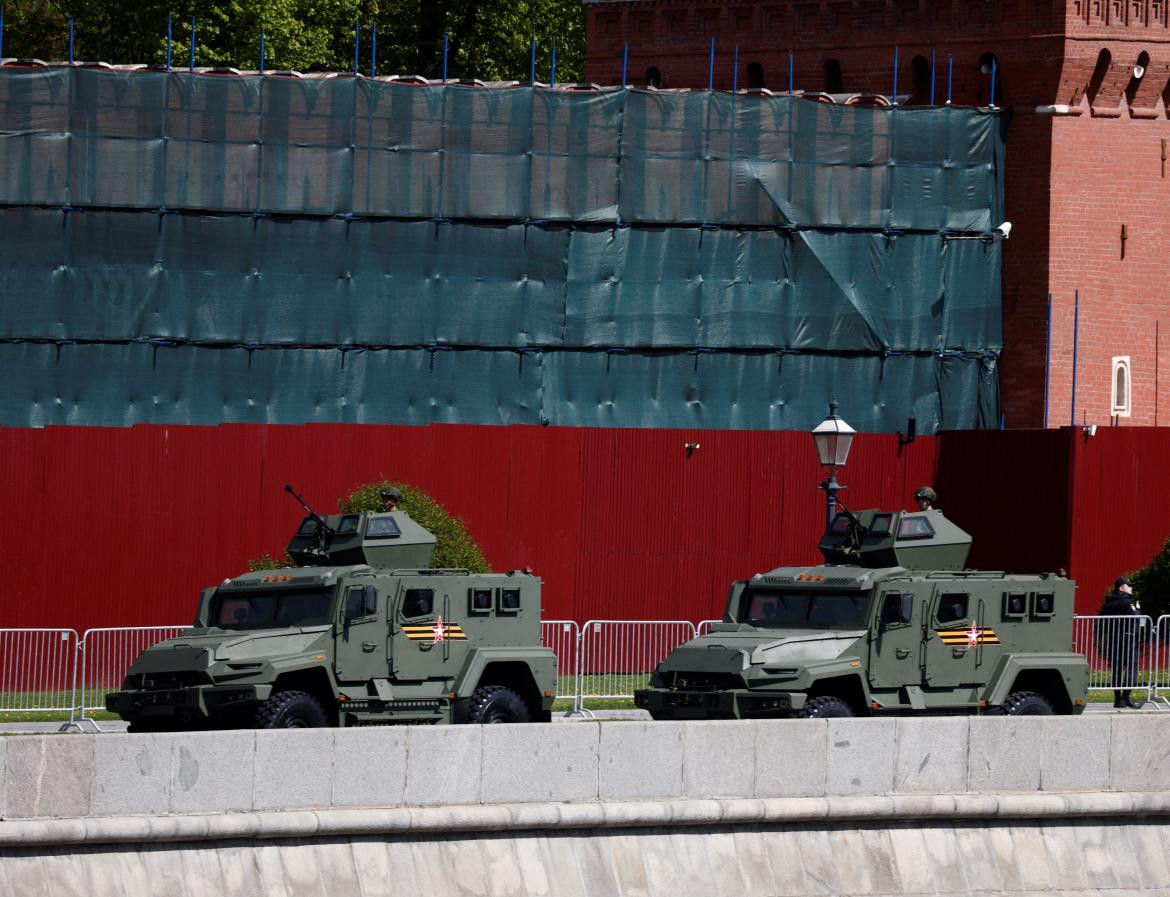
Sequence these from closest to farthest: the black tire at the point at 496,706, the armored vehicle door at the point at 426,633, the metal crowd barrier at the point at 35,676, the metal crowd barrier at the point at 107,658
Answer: the armored vehicle door at the point at 426,633 → the black tire at the point at 496,706 → the metal crowd barrier at the point at 35,676 → the metal crowd barrier at the point at 107,658

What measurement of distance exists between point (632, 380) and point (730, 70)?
330 inches

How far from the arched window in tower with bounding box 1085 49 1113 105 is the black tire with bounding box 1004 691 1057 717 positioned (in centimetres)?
1725

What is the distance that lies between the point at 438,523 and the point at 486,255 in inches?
271

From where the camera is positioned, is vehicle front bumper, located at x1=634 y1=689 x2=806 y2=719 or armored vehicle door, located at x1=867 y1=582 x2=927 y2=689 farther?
armored vehicle door, located at x1=867 y1=582 x2=927 y2=689

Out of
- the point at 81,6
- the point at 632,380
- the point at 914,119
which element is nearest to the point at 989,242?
the point at 914,119

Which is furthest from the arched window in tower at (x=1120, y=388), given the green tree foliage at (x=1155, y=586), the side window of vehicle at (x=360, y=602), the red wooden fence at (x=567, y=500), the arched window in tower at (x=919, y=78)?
the side window of vehicle at (x=360, y=602)

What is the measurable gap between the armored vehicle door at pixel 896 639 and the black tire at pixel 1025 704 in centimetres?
127

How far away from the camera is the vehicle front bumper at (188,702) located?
20.5 metres

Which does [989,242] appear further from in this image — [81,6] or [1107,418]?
[81,6]

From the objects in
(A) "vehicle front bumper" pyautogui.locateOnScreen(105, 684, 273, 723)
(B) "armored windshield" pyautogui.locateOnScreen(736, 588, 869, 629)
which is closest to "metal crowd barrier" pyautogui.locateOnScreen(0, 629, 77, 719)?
(A) "vehicle front bumper" pyautogui.locateOnScreen(105, 684, 273, 723)

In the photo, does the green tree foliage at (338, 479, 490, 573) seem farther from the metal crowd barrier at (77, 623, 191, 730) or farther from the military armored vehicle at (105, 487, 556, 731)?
the military armored vehicle at (105, 487, 556, 731)

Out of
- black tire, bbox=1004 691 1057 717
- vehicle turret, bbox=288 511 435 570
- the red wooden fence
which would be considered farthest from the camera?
the red wooden fence

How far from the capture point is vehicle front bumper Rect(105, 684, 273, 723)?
2047 centimetres

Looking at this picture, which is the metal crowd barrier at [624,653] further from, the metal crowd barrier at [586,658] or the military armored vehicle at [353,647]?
the military armored vehicle at [353,647]
